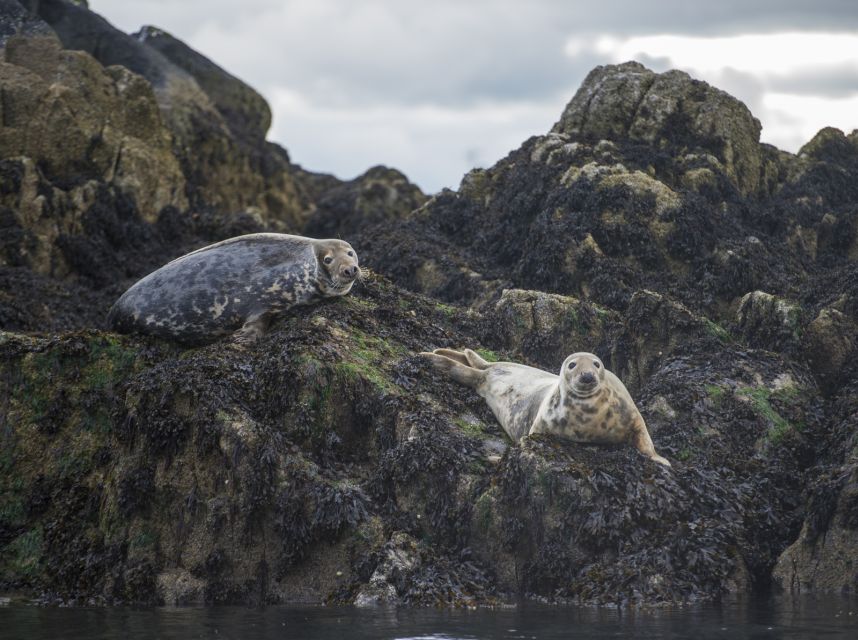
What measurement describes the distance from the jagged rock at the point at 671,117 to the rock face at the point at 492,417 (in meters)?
0.04

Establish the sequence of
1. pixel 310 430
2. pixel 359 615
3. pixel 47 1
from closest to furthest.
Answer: pixel 359 615
pixel 310 430
pixel 47 1

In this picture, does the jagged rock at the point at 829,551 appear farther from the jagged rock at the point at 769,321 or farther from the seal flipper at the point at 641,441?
the jagged rock at the point at 769,321

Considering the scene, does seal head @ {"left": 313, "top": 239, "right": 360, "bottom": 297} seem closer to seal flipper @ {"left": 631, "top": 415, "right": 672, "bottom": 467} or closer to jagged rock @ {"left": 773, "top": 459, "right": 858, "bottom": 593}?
seal flipper @ {"left": 631, "top": 415, "right": 672, "bottom": 467}

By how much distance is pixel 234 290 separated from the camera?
1038cm

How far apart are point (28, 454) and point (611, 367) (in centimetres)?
575

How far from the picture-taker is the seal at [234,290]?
10.3 metres

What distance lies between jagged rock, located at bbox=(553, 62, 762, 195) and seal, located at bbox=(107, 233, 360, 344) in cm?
636

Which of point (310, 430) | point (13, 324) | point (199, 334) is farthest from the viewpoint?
point (13, 324)

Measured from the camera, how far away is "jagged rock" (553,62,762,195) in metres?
15.6

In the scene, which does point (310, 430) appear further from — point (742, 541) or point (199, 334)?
point (742, 541)

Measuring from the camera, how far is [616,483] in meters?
8.22

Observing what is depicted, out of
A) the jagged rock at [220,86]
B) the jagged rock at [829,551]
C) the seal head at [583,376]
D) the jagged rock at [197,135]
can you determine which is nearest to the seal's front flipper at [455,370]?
the seal head at [583,376]

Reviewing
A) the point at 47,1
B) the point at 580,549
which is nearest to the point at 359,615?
the point at 580,549

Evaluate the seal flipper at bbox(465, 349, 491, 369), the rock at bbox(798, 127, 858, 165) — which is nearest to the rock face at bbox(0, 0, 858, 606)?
the seal flipper at bbox(465, 349, 491, 369)
